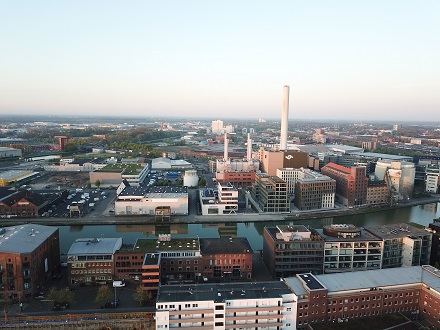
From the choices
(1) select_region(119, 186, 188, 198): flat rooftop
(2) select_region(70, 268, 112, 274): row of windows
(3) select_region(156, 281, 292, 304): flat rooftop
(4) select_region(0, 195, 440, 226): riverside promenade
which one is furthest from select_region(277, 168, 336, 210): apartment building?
(2) select_region(70, 268, 112, 274): row of windows

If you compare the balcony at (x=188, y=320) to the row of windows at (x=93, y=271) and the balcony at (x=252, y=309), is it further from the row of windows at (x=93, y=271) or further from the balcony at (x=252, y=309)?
the row of windows at (x=93, y=271)

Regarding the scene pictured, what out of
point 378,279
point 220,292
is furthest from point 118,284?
point 378,279

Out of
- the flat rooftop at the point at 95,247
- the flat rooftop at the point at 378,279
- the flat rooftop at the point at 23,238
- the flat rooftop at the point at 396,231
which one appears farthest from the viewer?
the flat rooftop at the point at 396,231

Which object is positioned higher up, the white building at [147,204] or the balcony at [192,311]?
the balcony at [192,311]

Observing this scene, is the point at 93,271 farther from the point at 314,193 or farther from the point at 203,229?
the point at 314,193

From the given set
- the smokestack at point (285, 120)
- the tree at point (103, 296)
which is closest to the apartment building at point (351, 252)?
the tree at point (103, 296)

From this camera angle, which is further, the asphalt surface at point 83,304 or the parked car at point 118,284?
the parked car at point 118,284

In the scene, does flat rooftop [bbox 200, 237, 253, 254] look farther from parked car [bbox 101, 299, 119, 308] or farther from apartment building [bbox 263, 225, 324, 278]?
parked car [bbox 101, 299, 119, 308]
